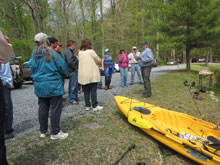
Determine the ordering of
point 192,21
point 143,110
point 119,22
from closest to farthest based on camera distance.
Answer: point 143,110
point 192,21
point 119,22

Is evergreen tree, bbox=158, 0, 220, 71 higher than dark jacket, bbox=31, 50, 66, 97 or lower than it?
higher

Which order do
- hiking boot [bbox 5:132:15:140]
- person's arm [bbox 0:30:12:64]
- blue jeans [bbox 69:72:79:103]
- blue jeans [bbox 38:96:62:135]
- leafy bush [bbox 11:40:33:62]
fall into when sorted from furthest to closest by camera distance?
leafy bush [bbox 11:40:33:62], blue jeans [bbox 69:72:79:103], hiking boot [bbox 5:132:15:140], blue jeans [bbox 38:96:62:135], person's arm [bbox 0:30:12:64]

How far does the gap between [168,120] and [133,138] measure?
1005 mm

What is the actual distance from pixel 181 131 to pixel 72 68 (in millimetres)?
3501

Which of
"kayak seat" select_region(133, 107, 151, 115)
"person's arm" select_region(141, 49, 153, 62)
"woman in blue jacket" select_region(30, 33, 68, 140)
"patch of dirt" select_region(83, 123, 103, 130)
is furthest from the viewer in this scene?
"person's arm" select_region(141, 49, 153, 62)

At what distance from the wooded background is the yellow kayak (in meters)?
11.1

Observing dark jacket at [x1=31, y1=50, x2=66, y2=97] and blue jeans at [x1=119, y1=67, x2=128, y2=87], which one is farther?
blue jeans at [x1=119, y1=67, x2=128, y2=87]

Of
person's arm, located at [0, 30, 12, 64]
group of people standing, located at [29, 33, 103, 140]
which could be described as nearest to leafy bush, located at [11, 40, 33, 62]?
group of people standing, located at [29, 33, 103, 140]

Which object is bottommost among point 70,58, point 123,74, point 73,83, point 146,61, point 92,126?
point 92,126

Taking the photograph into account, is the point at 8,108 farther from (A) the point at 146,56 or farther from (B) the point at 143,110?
(A) the point at 146,56

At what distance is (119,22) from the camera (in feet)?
78.8

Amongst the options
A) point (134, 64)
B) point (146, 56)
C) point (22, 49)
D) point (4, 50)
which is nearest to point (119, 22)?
point (22, 49)

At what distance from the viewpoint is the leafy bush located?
1427 cm

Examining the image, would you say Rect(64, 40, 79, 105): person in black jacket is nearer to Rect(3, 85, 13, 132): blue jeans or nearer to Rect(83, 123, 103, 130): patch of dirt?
Rect(83, 123, 103, 130): patch of dirt
